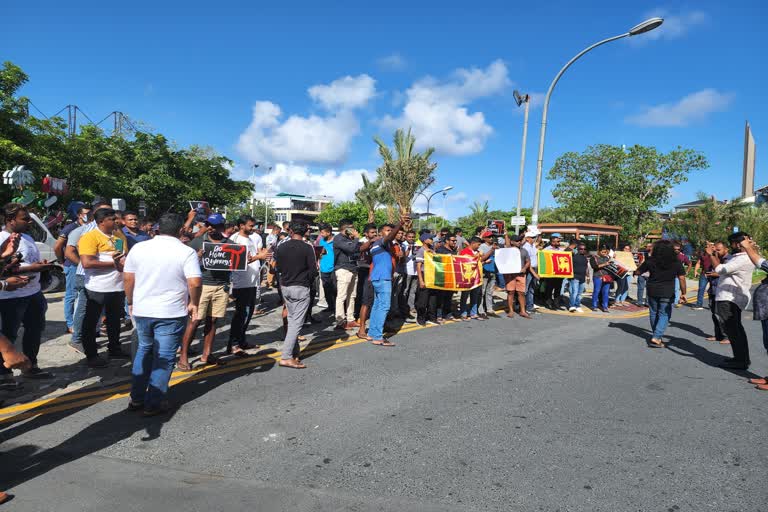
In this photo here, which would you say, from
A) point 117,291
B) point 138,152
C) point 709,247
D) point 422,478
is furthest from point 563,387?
point 138,152

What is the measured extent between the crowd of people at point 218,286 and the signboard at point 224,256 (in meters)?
0.07

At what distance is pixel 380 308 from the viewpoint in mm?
7387

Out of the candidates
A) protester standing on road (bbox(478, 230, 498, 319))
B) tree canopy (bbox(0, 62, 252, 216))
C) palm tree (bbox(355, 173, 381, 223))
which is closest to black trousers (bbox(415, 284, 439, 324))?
protester standing on road (bbox(478, 230, 498, 319))

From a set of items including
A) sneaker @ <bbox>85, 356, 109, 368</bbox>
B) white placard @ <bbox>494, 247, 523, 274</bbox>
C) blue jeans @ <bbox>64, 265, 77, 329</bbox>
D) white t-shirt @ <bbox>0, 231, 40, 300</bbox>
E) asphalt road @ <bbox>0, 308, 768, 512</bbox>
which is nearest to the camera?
asphalt road @ <bbox>0, 308, 768, 512</bbox>

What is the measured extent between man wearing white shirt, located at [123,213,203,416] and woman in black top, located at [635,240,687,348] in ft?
22.8

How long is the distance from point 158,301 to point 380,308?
3.78 m

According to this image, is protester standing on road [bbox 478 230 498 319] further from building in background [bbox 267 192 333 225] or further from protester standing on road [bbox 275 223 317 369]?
building in background [bbox 267 192 333 225]

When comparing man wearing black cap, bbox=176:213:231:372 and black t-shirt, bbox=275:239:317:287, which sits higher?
black t-shirt, bbox=275:239:317:287

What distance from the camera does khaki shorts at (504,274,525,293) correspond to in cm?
1041

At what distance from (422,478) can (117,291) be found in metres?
4.24

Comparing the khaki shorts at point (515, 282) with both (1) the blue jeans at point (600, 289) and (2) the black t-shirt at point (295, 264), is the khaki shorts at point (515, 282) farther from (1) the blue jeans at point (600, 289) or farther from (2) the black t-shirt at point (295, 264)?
(2) the black t-shirt at point (295, 264)

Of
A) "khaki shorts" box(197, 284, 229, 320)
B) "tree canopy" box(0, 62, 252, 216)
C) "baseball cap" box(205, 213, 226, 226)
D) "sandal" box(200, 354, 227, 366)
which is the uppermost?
"tree canopy" box(0, 62, 252, 216)

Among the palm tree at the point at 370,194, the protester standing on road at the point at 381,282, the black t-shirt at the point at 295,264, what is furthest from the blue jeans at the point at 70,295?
the palm tree at the point at 370,194

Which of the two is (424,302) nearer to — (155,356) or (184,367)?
(184,367)
